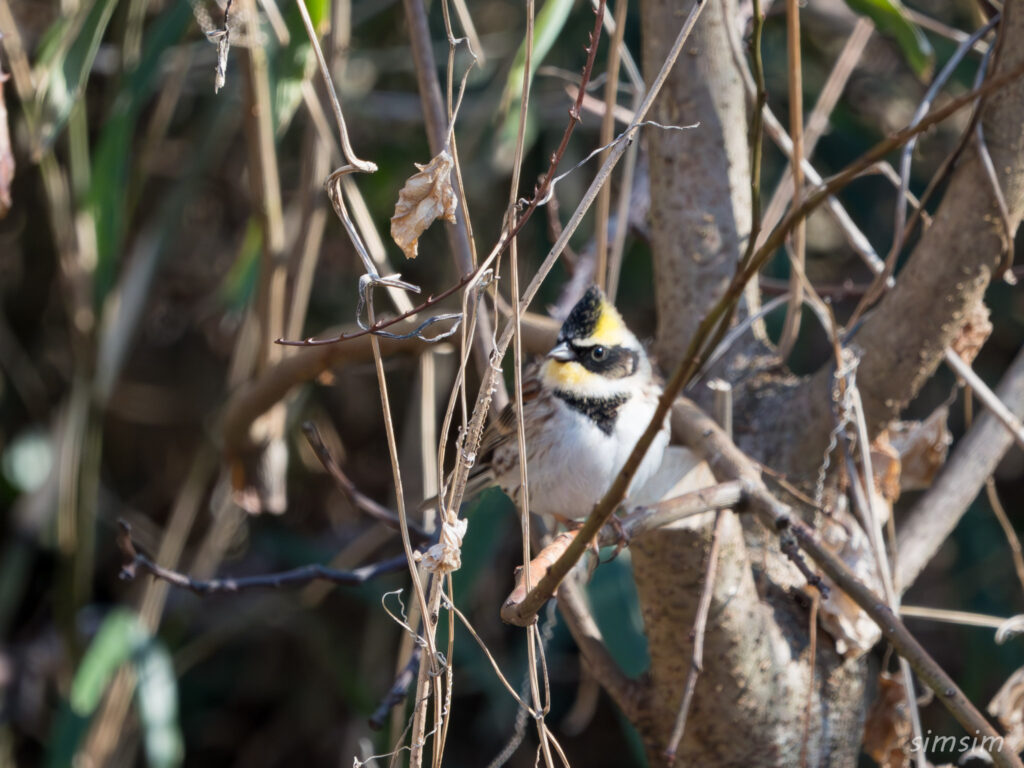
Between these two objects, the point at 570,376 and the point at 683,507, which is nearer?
the point at 683,507

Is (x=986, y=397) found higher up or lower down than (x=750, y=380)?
higher up

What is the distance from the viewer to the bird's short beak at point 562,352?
162 centimetres

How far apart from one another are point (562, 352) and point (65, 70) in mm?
910

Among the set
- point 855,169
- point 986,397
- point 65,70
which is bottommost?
point 986,397

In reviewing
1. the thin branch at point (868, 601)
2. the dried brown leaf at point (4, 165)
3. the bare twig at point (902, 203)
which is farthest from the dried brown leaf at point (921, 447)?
the dried brown leaf at point (4, 165)

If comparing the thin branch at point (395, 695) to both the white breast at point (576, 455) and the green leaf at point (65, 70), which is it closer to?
the white breast at point (576, 455)

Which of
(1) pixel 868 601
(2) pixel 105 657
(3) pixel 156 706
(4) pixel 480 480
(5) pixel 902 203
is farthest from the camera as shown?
(3) pixel 156 706

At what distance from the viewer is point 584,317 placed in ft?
5.26

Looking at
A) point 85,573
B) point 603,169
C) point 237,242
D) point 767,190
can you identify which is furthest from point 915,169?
point 85,573

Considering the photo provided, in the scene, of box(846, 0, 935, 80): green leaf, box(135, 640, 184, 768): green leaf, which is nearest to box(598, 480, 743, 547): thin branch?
box(846, 0, 935, 80): green leaf

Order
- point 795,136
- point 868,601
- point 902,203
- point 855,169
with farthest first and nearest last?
point 902,203 < point 795,136 < point 868,601 < point 855,169

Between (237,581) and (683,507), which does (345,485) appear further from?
(683,507)

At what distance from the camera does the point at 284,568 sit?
3.22 meters

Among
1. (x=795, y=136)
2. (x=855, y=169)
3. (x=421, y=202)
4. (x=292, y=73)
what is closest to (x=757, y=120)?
(x=855, y=169)
